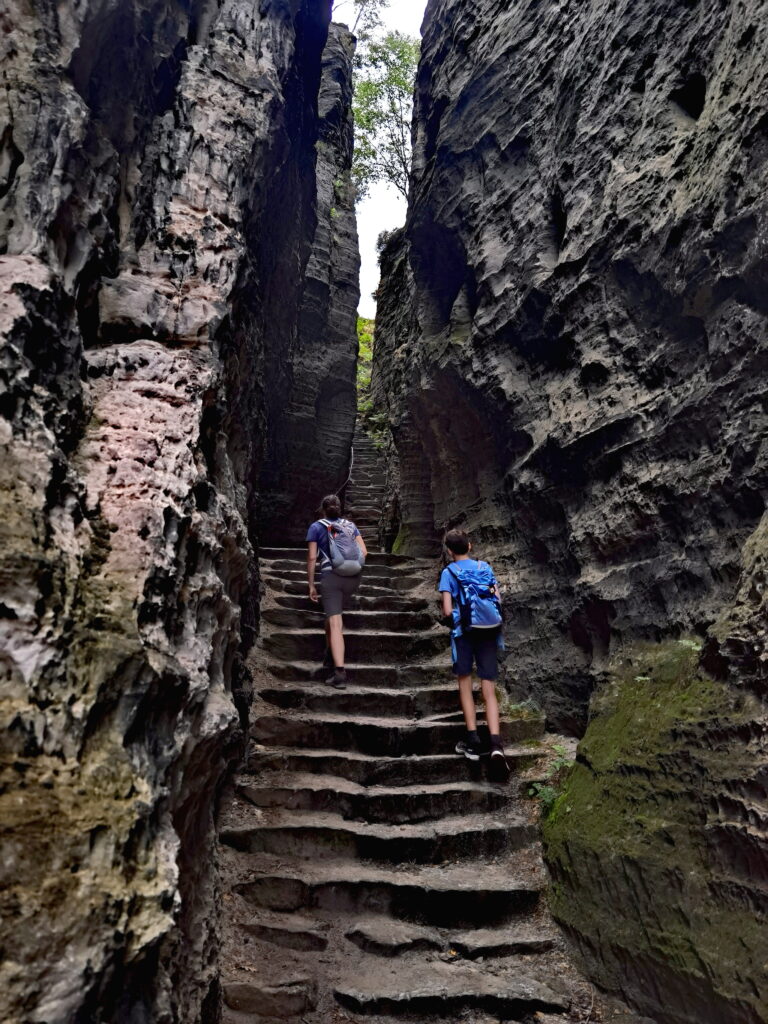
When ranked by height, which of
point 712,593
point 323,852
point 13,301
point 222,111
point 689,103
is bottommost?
point 323,852

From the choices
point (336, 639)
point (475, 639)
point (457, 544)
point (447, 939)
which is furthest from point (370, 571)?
point (447, 939)

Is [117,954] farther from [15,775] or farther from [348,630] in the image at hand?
[348,630]

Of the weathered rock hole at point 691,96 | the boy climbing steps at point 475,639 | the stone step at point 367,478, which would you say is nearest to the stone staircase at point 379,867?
the boy climbing steps at point 475,639

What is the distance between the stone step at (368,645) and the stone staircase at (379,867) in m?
0.39

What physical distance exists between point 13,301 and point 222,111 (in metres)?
4.10

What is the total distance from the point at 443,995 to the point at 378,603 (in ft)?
17.4

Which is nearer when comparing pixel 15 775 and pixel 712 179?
pixel 15 775

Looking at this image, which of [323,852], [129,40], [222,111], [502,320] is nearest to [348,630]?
[323,852]

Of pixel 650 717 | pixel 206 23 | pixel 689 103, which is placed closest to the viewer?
pixel 650 717

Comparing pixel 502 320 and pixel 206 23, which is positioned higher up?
pixel 206 23

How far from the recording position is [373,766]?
5988mm

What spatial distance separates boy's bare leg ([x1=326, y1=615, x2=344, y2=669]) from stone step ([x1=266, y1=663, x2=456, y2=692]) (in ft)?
1.05

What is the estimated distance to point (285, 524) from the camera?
13945 millimetres

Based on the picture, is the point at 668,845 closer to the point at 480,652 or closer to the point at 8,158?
the point at 480,652
